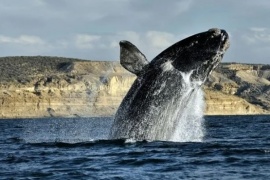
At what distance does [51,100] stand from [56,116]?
3805 millimetres

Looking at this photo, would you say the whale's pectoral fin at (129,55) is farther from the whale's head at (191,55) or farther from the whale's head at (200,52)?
the whale's head at (200,52)

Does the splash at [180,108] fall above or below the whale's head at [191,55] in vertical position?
below

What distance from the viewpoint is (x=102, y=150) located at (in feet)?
63.2

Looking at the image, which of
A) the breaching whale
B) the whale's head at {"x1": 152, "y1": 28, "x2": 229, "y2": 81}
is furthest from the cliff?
the whale's head at {"x1": 152, "y1": 28, "x2": 229, "y2": 81}

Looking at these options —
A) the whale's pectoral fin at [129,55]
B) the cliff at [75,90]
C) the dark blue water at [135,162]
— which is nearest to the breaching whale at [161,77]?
the whale's pectoral fin at [129,55]

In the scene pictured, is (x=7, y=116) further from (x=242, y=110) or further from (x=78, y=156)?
(x=78, y=156)

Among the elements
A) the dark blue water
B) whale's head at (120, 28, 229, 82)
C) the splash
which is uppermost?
whale's head at (120, 28, 229, 82)

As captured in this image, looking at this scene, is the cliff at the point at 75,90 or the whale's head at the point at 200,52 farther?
the cliff at the point at 75,90

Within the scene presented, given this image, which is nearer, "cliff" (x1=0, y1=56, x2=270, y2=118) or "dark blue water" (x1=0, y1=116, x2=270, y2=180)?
"dark blue water" (x1=0, y1=116, x2=270, y2=180)

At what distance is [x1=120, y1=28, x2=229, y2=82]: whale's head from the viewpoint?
17.2 metres

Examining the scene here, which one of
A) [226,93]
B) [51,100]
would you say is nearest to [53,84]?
[51,100]

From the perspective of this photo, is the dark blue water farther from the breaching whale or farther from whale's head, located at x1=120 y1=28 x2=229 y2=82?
whale's head, located at x1=120 y1=28 x2=229 y2=82

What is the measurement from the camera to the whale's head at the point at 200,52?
17203 millimetres

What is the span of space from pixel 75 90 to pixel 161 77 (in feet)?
372
